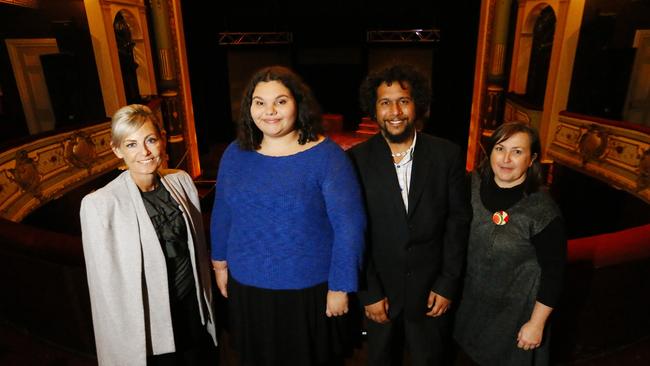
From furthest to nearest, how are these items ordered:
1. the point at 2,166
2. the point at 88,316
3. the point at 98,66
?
the point at 98,66 → the point at 2,166 → the point at 88,316

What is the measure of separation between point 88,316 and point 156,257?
83 centimetres

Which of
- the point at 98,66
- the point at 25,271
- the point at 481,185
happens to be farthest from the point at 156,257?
the point at 98,66

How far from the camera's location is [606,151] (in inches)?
193

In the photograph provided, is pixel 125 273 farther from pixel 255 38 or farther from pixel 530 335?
pixel 255 38

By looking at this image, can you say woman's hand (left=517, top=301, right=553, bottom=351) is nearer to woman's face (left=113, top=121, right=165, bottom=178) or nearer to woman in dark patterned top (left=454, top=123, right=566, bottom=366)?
woman in dark patterned top (left=454, top=123, right=566, bottom=366)

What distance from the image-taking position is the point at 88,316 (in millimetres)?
1813

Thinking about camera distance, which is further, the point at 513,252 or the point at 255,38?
the point at 255,38

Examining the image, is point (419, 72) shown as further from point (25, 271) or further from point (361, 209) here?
point (25, 271)

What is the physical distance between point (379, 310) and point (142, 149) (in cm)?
98

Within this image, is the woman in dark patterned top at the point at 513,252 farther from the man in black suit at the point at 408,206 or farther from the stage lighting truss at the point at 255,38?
the stage lighting truss at the point at 255,38

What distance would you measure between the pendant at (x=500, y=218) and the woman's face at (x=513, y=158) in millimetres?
106

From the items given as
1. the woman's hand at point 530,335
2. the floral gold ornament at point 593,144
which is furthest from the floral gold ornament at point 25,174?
the floral gold ornament at point 593,144

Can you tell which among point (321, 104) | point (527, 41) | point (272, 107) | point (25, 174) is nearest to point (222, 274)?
point (272, 107)

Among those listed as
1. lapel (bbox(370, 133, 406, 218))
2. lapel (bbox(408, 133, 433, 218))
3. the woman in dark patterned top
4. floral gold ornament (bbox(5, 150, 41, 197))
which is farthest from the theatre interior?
the woman in dark patterned top
